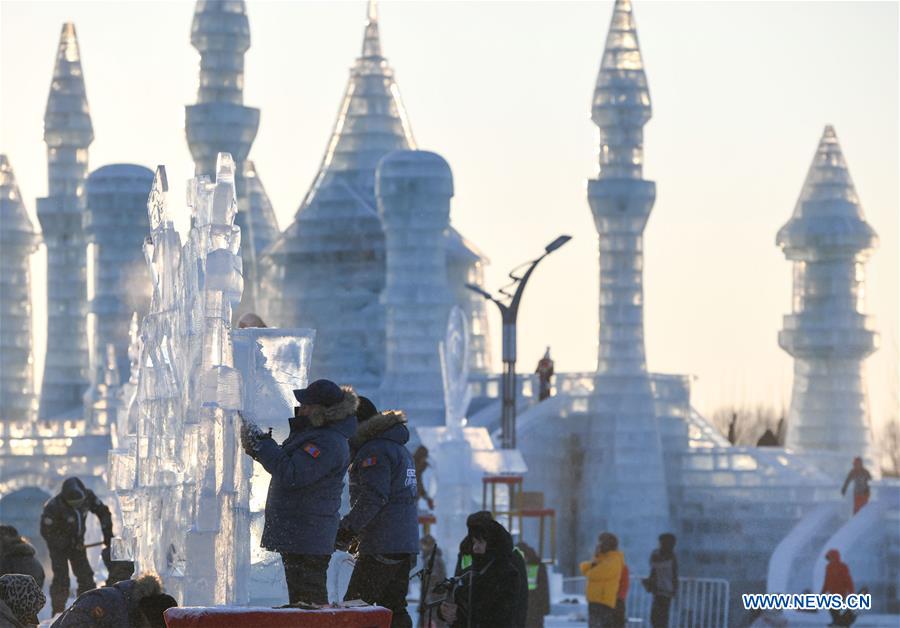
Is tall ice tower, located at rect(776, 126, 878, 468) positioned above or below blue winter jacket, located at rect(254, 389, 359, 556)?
above

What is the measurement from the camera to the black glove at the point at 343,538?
1573cm

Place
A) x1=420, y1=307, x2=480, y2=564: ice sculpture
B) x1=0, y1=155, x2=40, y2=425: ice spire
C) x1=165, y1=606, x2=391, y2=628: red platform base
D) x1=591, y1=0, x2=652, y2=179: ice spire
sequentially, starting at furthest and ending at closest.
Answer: x1=0, y1=155, x2=40, y2=425: ice spire → x1=591, y1=0, x2=652, y2=179: ice spire → x1=420, y1=307, x2=480, y2=564: ice sculpture → x1=165, y1=606, x2=391, y2=628: red platform base

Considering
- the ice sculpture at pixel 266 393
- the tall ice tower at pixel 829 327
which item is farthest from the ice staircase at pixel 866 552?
the ice sculpture at pixel 266 393

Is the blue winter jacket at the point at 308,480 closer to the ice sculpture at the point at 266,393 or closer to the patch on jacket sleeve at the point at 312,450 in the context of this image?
the patch on jacket sleeve at the point at 312,450

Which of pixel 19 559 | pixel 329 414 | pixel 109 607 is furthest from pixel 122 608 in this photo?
pixel 19 559

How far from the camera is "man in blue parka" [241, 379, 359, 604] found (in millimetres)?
15102

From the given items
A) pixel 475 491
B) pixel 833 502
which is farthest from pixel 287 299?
pixel 475 491

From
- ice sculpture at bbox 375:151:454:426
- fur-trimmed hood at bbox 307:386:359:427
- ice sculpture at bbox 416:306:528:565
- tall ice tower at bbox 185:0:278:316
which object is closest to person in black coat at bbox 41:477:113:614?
fur-trimmed hood at bbox 307:386:359:427

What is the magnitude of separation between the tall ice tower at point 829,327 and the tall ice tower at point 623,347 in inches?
191

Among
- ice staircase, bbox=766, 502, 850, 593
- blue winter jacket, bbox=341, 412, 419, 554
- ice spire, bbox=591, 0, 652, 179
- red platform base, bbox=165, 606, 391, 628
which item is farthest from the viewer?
ice spire, bbox=591, 0, 652, 179

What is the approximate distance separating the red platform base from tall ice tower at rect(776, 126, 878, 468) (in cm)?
4705

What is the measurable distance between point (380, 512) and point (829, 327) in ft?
147

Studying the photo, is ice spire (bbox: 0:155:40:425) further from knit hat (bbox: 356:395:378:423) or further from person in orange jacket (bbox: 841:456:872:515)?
knit hat (bbox: 356:395:378:423)

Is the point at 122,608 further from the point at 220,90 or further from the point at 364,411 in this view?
the point at 220,90
